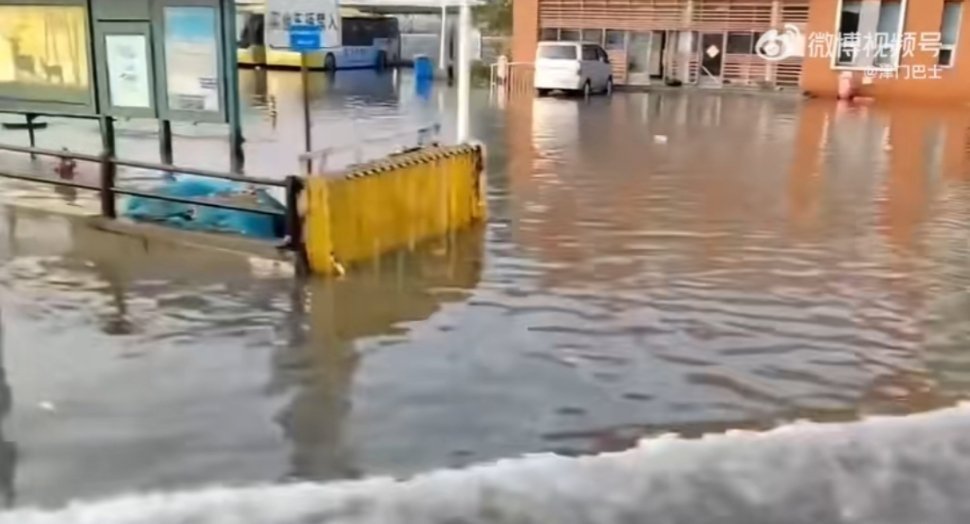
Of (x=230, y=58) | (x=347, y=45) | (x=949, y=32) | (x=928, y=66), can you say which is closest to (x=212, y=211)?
(x=230, y=58)

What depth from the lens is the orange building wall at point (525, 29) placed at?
3334 centimetres

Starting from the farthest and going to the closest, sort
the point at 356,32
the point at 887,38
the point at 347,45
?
the point at 356,32
the point at 347,45
the point at 887,38

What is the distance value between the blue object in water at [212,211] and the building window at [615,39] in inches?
943

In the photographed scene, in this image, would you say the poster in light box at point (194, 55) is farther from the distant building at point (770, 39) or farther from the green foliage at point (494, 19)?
the green foliage at point (494, 19)

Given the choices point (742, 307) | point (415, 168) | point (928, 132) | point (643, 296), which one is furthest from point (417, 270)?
point (928, 132)

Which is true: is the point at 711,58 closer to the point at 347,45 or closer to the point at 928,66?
the point at 928,66

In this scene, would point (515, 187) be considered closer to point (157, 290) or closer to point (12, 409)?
point (157, 290)

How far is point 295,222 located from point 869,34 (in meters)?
25.3

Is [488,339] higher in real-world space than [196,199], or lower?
lower

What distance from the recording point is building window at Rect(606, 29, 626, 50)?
32594 millimetres

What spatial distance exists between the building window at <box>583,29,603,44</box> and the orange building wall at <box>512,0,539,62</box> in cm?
160

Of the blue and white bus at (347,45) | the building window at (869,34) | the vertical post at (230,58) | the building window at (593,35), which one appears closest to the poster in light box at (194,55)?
the vertical post at (230,58)

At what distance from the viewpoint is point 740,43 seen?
3134cm

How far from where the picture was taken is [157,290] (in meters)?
7.82
